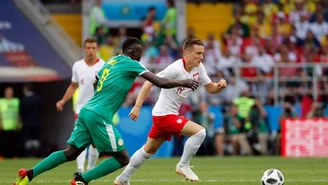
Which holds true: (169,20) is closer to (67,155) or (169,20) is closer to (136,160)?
(136,160)

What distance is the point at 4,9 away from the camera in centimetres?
2864

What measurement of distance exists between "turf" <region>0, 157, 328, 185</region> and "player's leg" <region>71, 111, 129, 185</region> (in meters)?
2.51

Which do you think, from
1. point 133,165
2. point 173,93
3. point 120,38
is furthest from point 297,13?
point 133,165

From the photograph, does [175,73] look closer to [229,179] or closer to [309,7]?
[229,179]

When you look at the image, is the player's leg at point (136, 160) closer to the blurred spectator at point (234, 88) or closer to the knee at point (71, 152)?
the knee at point (71, 152)

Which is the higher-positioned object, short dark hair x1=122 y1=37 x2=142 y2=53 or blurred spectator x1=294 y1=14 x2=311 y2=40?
short dark hair x1=122 y1=37 x2=142 y2=53

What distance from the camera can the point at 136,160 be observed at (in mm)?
14219

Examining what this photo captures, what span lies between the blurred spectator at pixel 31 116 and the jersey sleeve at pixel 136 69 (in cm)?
1591

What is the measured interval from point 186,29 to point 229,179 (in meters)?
16.9

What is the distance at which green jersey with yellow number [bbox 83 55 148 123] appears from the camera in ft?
42.1

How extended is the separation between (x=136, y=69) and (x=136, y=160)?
1935mm

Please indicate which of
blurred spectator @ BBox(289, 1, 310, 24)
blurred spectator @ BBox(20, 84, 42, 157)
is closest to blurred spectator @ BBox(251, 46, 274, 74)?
blurred spectator @ BBox(289, 1, 310, 24)

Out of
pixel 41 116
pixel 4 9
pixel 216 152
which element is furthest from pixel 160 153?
pixel 4 9

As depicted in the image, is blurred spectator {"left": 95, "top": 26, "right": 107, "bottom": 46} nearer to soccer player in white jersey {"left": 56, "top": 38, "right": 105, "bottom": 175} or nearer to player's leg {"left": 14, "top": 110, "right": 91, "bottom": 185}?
soccer player in white jersey {"left": 56, "top": 38, "right": 105, "bottom": 175}
